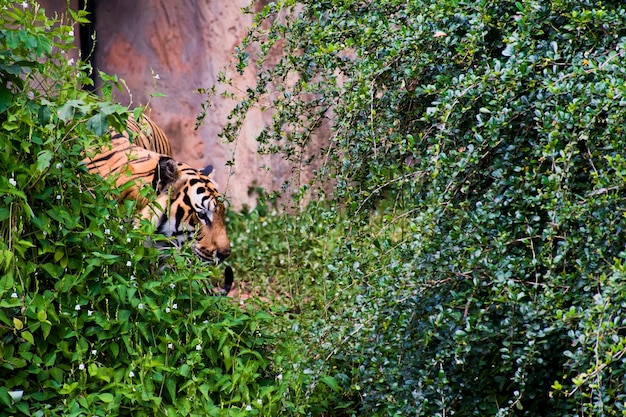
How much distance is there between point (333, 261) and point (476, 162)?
790 millimetres

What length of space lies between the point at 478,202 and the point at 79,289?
1675mm

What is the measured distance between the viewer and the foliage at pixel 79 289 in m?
3.35

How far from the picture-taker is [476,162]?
3.10 metres

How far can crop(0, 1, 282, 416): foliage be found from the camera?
3.35 metres

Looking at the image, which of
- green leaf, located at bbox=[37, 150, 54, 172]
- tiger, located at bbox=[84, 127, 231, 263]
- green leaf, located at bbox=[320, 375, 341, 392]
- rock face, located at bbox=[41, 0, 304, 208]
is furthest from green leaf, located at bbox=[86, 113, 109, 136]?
rock face, located at bbox=[41, 0, 304, 208]

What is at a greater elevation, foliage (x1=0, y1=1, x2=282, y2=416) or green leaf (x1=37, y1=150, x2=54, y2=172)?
green leaf (x1=37, y1=150, x2=54, y2=172)

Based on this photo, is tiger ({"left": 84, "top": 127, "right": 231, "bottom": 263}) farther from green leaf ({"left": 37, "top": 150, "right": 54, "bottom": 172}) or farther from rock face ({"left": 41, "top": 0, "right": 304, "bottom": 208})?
rock face ({"left": 41, "top": 0, "right": 304, "bottom": 208})

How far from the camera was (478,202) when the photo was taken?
3135 millimetres

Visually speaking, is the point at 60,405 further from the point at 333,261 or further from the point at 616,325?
the point at 616,325

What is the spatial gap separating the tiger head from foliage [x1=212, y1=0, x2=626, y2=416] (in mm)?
1037

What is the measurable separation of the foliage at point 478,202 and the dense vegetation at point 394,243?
12 millimetres

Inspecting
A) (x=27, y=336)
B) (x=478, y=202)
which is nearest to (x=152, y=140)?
(x=27, y=336)

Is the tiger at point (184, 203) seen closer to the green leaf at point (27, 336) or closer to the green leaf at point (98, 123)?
the green leaf at point (98, 123)

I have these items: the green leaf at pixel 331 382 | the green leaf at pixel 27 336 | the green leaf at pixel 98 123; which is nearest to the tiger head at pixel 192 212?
the green leaf at pixel 331 382
